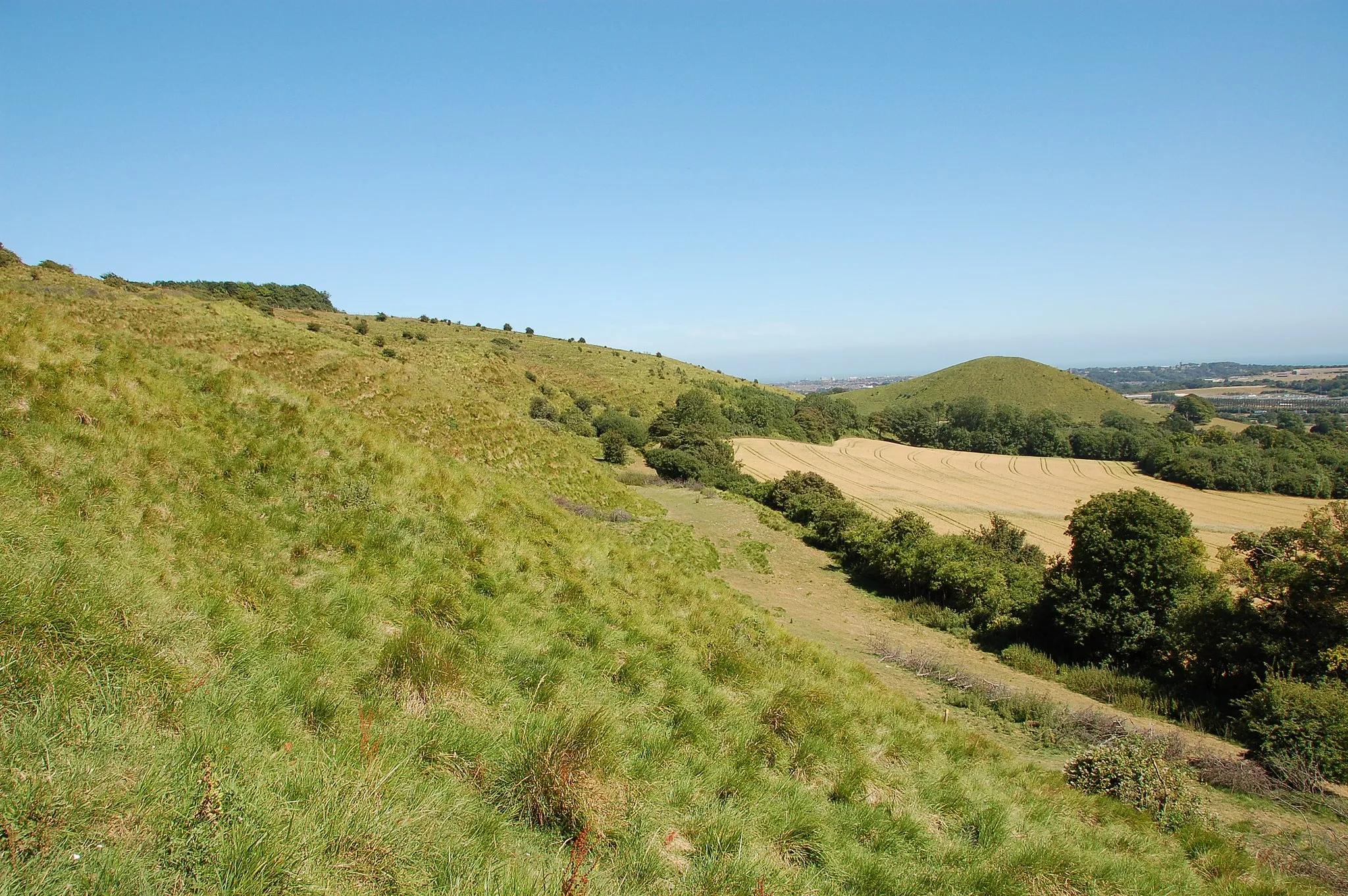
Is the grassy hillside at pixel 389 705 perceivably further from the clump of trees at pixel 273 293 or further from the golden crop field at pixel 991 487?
the clump of trees at pixel 273 293

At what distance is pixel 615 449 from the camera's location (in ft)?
147

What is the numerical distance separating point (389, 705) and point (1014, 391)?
15610cm

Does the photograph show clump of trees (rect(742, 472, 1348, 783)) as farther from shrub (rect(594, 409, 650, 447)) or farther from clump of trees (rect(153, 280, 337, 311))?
clump of trees (rect(153, 280, 337, 311))

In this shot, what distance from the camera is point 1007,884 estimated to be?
459 cm

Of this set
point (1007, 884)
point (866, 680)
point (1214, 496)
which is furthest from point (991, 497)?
point (1007, 884)

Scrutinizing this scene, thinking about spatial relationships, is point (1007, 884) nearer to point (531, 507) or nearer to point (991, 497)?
point (531, 507)

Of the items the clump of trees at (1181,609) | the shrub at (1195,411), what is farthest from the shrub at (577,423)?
the shrub at (1195,411)

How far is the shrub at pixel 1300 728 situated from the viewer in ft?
33.1

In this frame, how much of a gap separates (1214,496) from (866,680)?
72.1 m

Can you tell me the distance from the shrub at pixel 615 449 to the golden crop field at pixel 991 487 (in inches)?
537

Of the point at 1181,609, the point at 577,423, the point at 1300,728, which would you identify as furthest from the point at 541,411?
the point at 1300,728

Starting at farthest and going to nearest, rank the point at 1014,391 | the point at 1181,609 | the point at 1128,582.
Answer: the point at 1014,391, the point at 1128,582, the point at 1181,609

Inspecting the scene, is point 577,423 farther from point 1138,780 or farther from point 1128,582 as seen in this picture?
point 1138,780

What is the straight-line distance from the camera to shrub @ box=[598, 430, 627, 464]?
147ft
